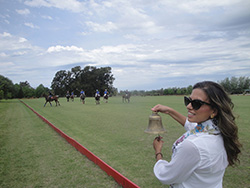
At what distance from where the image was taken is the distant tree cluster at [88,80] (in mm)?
78938

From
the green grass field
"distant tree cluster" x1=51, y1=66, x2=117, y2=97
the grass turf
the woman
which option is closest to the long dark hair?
the woman

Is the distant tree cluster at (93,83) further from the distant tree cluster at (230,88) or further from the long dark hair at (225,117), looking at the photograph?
the long dark hair at (225,117)

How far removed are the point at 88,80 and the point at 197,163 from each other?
80492mm

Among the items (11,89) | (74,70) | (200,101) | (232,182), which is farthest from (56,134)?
(74,70)

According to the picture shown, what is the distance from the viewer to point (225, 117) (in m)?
1.61

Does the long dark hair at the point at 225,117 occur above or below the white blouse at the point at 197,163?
above

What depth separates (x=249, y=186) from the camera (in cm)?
396

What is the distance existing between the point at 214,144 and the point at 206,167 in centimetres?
17

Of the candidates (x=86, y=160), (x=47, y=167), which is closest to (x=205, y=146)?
(x=86, y=160)

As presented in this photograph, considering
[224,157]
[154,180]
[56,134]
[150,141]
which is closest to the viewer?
[224,157]

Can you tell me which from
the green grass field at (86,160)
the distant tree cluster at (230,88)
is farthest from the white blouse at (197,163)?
the distant tree cluster at (230,88)

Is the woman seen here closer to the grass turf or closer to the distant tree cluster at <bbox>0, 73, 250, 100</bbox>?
the grass turf

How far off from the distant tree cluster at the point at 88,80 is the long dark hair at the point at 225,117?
7202 cm

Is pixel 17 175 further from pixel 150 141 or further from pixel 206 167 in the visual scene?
pixel 206 167
